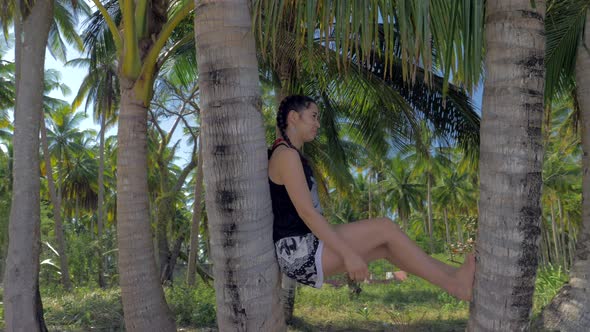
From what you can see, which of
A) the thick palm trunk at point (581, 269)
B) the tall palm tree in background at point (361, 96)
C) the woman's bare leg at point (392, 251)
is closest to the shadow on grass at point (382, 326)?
the tall palm tree in background at point (361, 96)

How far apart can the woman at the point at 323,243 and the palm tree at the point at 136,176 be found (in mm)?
3091

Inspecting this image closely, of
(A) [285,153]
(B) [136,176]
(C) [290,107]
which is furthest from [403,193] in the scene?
(A) [285,153]

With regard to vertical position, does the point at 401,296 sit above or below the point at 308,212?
below

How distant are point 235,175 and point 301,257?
0.53m

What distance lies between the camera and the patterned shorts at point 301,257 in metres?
2.55

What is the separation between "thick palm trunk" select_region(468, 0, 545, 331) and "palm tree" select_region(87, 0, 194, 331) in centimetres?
364

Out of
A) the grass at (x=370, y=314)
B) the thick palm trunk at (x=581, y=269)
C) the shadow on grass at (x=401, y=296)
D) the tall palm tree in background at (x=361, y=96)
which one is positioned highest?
the tall palm tree in background at (x=361, y=96)

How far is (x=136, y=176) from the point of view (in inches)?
215

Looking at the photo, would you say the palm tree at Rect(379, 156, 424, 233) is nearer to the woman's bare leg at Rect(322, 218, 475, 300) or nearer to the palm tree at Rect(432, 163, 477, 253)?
the palm tree at Rect(432, 163, 477, 253)

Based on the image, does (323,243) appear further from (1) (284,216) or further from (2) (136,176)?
(2) (136,176)

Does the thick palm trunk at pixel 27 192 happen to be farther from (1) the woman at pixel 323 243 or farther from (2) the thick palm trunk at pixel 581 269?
(2) the thick palm trunk at pixel 581 269

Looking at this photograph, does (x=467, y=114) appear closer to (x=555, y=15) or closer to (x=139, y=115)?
(x=555, y=15)

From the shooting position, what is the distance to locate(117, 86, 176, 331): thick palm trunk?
17.4ft

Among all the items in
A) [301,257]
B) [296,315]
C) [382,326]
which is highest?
[301,257]
